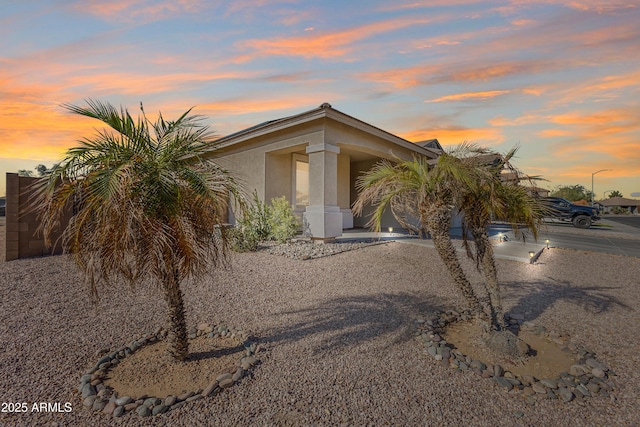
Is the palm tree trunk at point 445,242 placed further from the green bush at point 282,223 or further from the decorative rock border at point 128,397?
the green bush at point 282,223

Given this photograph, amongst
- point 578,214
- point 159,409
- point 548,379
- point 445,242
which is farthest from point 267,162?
point 578,214

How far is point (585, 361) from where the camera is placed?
368 cm

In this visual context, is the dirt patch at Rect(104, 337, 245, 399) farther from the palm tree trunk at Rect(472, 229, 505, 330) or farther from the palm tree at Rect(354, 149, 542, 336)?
the palm tree trunk at Rect(472, 229, 505, 330)

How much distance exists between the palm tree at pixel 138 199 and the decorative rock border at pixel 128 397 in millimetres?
941

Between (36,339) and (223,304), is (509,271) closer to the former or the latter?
(223,304)

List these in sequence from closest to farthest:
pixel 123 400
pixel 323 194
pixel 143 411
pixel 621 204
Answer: pixel 143 411 → pixel 123 400 → pixel 323 194 → pixel 621 204

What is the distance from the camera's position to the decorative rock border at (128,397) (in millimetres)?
2758

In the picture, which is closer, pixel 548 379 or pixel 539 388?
pixel 539 388

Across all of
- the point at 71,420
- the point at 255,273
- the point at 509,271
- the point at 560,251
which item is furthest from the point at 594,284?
the point at 71,420

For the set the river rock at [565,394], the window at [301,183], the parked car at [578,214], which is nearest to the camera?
the river rock at [565,394]

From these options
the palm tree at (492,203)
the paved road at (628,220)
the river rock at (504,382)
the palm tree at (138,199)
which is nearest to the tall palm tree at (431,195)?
the palm tree at (492,203)

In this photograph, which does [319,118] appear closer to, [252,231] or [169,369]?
[252,231]

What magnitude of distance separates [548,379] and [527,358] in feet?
1.61

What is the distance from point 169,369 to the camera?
340 cm
